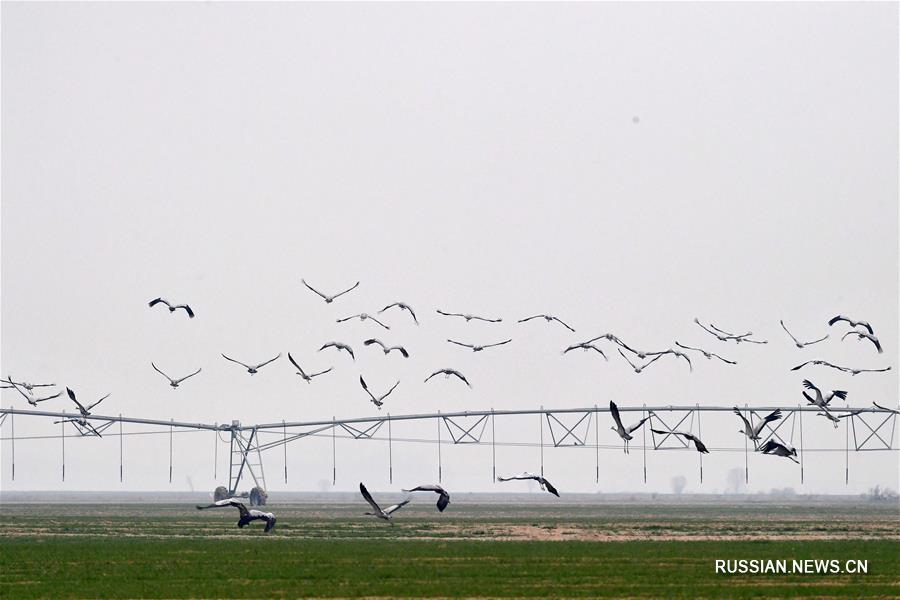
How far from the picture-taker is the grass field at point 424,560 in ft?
181

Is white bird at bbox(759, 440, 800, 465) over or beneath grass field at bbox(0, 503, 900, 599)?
over

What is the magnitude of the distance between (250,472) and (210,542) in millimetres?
70466

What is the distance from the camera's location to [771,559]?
70.4m

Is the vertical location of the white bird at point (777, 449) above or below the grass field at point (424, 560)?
above

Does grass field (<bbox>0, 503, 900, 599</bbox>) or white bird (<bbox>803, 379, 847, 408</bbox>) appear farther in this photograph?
white bird (<bbox>803, 379, 847, 408</bbox>)

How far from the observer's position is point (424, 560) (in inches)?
2702

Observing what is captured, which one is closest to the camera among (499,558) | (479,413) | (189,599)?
(189,599)

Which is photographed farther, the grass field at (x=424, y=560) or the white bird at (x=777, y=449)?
the white bird at (x=777, y=449)

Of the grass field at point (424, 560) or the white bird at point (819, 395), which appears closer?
the grass field at point (424, 560)

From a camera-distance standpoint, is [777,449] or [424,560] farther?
[777,449]

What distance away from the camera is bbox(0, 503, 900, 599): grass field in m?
55.2

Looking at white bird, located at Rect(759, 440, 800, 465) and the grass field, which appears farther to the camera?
white bird, located at Rect(759, 440, 800, 465)

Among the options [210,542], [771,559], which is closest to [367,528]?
[210,542]

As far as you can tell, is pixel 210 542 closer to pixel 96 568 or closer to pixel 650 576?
pixel 96 568
